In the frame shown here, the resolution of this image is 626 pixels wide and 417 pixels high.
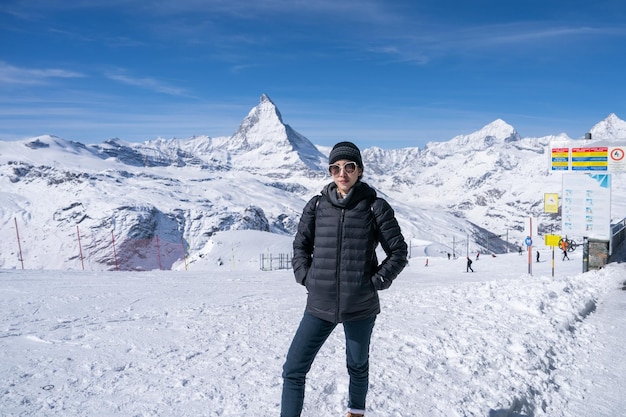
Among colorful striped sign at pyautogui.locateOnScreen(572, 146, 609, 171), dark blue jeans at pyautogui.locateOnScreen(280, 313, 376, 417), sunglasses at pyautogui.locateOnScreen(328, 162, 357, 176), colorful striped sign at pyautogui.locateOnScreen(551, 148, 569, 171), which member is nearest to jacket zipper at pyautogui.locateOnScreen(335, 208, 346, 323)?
dark blue jeans at pyautogui.locateOnScreen(280, 313, 376, 417)

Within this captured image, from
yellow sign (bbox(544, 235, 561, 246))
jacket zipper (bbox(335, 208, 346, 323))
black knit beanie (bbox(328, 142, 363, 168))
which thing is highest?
black knit beanie (bbox(328, 142, 363, 168))

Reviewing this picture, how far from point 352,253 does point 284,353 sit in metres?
3.54

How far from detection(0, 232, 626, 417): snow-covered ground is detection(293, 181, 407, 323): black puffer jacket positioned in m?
1.60

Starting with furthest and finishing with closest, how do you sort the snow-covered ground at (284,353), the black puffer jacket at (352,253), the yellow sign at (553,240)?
the yellow sign at (553,240) < the snow-covered ground at (284,353) < the black puffer jacket at (352,253)

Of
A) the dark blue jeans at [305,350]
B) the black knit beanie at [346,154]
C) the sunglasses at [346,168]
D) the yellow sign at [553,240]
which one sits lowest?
the yellow sign at [553,240]

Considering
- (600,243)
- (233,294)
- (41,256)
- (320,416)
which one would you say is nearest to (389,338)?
(320,416)

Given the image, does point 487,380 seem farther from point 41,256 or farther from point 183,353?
point 41,256

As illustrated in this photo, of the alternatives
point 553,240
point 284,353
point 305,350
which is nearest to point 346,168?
point 305,350

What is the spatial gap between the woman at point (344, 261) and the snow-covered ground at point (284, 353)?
1168 mm

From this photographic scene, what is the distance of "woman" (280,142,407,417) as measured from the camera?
409 centimetres

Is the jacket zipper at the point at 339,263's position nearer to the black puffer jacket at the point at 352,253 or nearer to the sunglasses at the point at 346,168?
the black puffer jacket at the point at 352,253

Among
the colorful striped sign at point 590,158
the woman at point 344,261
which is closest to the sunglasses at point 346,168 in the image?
the woman at point 344,261

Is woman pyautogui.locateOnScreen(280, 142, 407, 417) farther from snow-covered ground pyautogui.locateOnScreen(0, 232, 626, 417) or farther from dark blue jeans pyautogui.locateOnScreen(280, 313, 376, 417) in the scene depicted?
snow-covered ground pyautogui.locateOnScreen(0, 232, 626, 417)

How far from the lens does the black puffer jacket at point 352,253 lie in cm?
408
